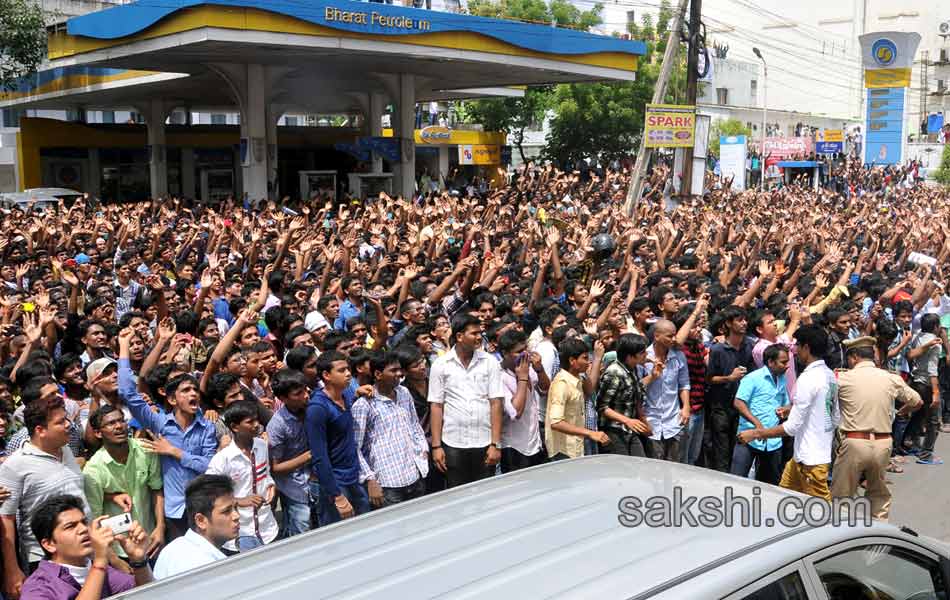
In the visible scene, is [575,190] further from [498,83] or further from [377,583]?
[377,583]

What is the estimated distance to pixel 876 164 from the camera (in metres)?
34.0

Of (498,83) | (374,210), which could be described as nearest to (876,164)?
(498,83)

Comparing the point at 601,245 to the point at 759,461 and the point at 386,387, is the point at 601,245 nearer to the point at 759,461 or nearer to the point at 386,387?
the point at 759,461

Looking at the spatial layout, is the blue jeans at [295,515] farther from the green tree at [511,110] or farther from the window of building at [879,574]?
the green tree at [511,110]

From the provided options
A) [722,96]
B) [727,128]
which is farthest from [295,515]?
[722,96]

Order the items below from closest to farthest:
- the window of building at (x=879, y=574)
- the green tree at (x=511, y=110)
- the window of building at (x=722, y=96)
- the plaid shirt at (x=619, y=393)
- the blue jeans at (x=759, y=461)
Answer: the window of building at (x=879, y=574) < the plaid shirt at (x=619, y=393) < the blue jeans at (x=759, y=461) < the green tree at (x=511, y=110) < the window of building at (x=722, y=96)

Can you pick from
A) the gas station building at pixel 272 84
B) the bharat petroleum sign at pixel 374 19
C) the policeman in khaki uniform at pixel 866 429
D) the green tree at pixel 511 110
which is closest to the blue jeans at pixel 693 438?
the policeman in khaki uniform at pixel 866 429

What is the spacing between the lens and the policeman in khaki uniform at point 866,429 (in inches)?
228

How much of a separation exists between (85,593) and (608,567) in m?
1.81

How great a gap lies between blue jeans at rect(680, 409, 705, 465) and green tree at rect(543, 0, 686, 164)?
33836 mm

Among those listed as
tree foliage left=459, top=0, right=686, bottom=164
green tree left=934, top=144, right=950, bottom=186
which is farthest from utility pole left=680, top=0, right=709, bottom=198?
green tree left=934, top=144, right=950, bottom=186

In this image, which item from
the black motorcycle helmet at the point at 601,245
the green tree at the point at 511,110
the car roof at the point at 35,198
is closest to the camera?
the black motorcycle helmet at the point at 601,245

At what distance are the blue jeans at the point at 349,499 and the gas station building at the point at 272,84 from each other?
13803mm

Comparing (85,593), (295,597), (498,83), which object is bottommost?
(85,593)
